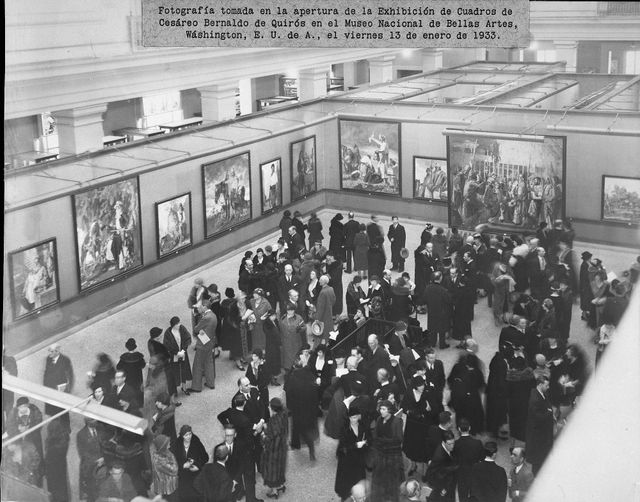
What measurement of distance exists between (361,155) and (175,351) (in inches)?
228

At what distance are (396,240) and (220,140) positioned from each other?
139 inches

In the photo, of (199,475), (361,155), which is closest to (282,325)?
(199,475)

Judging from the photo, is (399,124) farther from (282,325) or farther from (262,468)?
(262,468)

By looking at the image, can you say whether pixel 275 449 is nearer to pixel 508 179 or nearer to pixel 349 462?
pixel 349 462

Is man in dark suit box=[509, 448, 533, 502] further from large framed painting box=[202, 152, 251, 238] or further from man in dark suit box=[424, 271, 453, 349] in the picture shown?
large framed painting box=[202, 152, 251, 238]

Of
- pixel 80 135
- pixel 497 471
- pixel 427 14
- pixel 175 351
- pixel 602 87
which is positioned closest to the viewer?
pixel 427 14

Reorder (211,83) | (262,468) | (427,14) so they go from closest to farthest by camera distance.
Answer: (427,14), (262,468), (211,83)

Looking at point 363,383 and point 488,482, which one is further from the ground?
point 363,383

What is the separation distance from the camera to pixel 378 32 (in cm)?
707

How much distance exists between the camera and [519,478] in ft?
26.7

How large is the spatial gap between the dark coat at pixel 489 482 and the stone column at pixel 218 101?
9231 mm

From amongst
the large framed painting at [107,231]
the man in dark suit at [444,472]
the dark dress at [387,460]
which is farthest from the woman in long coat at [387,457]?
the large framed painting at [107,231]

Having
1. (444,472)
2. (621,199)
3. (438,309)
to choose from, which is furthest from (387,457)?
(621,199)

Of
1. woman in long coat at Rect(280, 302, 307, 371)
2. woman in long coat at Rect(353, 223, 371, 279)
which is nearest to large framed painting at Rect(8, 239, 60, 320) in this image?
woman in long coat at Rect(280, 302, 307, 371)
